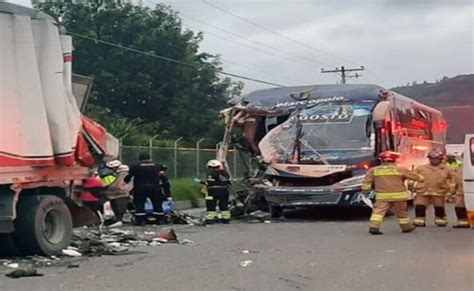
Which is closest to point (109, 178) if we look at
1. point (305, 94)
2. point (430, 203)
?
point (305, 94)

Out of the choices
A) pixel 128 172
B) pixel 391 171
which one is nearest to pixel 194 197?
pixel 128 172

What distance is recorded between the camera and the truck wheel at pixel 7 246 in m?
11.4

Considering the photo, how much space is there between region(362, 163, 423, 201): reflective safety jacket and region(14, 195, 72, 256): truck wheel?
5316mm

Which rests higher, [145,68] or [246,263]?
[145,68]

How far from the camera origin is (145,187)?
55.6 ft

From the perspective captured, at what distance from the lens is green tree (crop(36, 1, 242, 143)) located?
42.2 m

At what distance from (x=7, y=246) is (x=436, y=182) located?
752 centimetres

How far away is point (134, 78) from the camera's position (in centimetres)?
4269

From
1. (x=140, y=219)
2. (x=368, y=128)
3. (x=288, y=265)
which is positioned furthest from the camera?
(x=368, y=128)

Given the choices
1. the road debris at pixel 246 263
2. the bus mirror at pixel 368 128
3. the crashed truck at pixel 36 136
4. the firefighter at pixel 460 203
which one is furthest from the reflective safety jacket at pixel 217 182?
the road debris at pixel 246 263

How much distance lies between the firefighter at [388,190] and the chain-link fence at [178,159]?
874 cm

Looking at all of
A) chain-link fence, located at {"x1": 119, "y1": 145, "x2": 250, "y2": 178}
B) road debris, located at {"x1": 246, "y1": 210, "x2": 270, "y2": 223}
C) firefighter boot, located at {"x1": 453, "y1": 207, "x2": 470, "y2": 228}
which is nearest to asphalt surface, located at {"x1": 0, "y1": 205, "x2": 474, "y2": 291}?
firefighter boot, located at {"x1": 453, "y1": 207, "x2": 470, "y2": 228}

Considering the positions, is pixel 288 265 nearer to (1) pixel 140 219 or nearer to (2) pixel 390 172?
(2) pixel 390 172

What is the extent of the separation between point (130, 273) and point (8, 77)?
9.91ft
